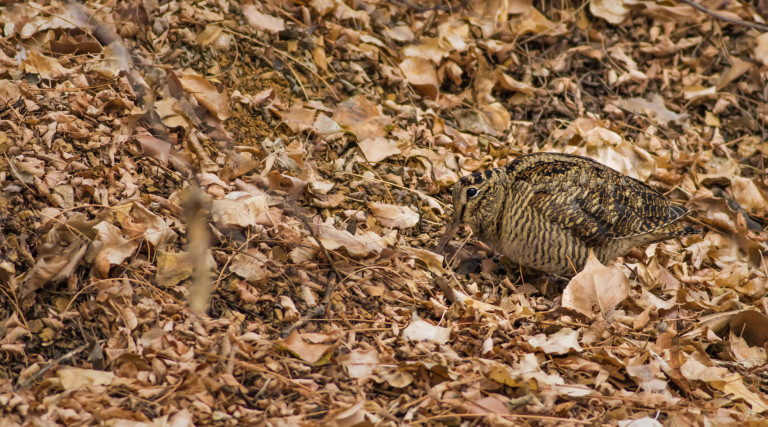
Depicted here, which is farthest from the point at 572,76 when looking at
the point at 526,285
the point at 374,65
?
the point at 526,285

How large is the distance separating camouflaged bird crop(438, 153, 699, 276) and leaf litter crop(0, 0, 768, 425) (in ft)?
0.80

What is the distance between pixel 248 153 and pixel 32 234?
54.1 inches

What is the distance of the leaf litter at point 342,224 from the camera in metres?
2.96

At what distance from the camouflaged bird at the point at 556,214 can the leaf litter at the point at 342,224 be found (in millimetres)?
243

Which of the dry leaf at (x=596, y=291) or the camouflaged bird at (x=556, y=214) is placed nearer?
the dry leaf at (x=596, y=291)

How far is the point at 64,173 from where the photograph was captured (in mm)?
3494

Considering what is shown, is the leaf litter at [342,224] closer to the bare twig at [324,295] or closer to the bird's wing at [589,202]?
the bare twig at [324,295]

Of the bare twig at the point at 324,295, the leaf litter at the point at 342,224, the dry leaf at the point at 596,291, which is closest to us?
the leaf litter at the point at 342,224

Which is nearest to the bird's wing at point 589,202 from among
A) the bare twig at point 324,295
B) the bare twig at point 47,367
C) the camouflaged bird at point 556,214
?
the camouflaged bird at point 556,214

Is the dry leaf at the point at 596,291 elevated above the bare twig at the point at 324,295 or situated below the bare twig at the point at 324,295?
below

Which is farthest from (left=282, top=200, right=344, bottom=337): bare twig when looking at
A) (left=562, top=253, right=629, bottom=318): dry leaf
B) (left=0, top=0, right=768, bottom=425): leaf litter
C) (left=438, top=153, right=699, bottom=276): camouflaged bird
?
(left=562, top=253, right=629, bottom=318): dry leaf

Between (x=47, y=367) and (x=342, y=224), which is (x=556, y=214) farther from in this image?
(x=47, y=367)

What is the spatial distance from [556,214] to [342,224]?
1360mm

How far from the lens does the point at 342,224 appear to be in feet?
13.4
